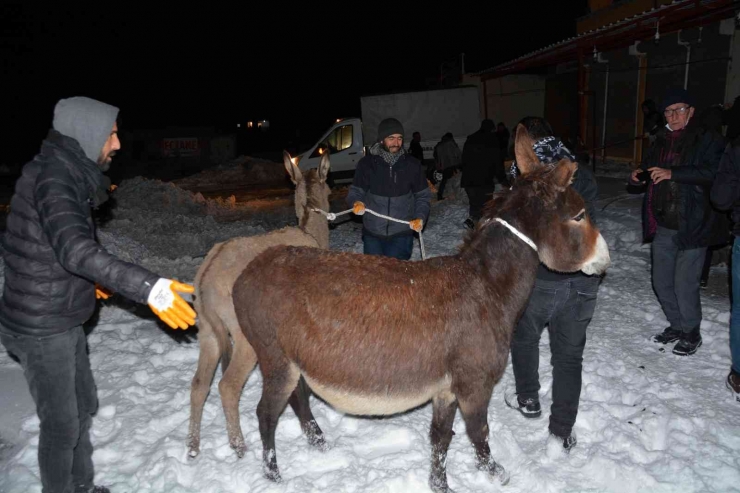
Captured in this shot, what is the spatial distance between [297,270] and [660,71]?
54.2ft

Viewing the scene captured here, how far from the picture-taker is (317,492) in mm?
3412

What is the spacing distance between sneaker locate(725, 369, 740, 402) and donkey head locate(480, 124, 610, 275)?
2.32 metres

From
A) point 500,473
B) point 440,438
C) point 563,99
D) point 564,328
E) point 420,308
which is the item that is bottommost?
point 500,473

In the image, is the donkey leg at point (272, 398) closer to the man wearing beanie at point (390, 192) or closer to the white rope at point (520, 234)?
the white rope at point (520, 234)

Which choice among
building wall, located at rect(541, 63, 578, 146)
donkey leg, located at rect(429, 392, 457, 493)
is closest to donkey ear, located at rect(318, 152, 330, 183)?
donkey leg, located at rect(429, 392, 457, 493)

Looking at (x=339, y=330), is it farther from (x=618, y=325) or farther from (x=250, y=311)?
(x=618, y=325)

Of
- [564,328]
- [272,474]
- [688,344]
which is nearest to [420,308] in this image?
[564,328]

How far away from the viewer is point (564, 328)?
367cm

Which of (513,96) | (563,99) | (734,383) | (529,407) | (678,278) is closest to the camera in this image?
(529,407)

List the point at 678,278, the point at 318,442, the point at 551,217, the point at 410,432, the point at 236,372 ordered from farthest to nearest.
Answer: the point at 678,278 < the point at 410,432 < the point at 318,442 < the point at 236,372 < the point at 551,217

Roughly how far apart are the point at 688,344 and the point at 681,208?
148 cm

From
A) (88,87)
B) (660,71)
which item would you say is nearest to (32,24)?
(88,87)

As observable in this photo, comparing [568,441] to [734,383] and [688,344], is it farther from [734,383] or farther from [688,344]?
[688,344]

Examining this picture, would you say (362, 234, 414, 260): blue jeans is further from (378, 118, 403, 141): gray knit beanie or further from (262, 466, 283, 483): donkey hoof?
(262, 466, 283, 483): donkey hoof
